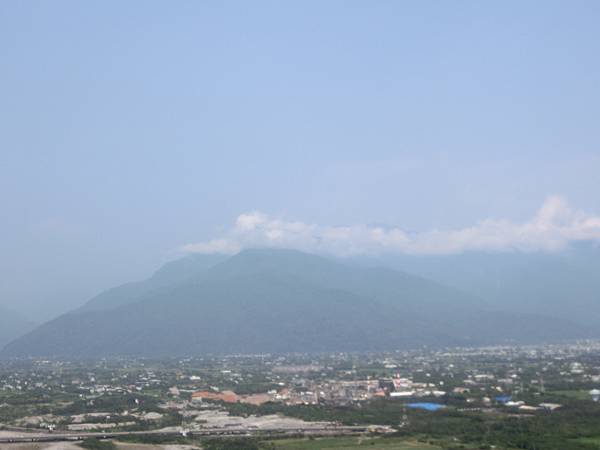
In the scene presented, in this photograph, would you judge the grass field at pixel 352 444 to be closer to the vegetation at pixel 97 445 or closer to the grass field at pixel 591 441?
the grass field at pixel 591 441

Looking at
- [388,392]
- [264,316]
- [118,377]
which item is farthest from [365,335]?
[388,392]

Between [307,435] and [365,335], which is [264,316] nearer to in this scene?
[365,335]

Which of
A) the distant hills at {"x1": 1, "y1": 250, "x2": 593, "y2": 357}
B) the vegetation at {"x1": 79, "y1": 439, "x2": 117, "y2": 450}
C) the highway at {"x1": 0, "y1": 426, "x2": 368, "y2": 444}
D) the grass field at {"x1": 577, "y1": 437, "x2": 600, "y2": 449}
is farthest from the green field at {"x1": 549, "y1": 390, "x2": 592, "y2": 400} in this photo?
the distant hills at {"x1": 1, "y1": 250, "x2": 593, "y2": 357}

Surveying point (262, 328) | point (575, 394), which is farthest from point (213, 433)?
point (262, 328)

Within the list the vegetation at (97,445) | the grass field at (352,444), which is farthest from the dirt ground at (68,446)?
the grass field at (352,444)

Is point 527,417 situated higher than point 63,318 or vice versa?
point 63,318

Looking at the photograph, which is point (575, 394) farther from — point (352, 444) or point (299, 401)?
point (352, 444)
